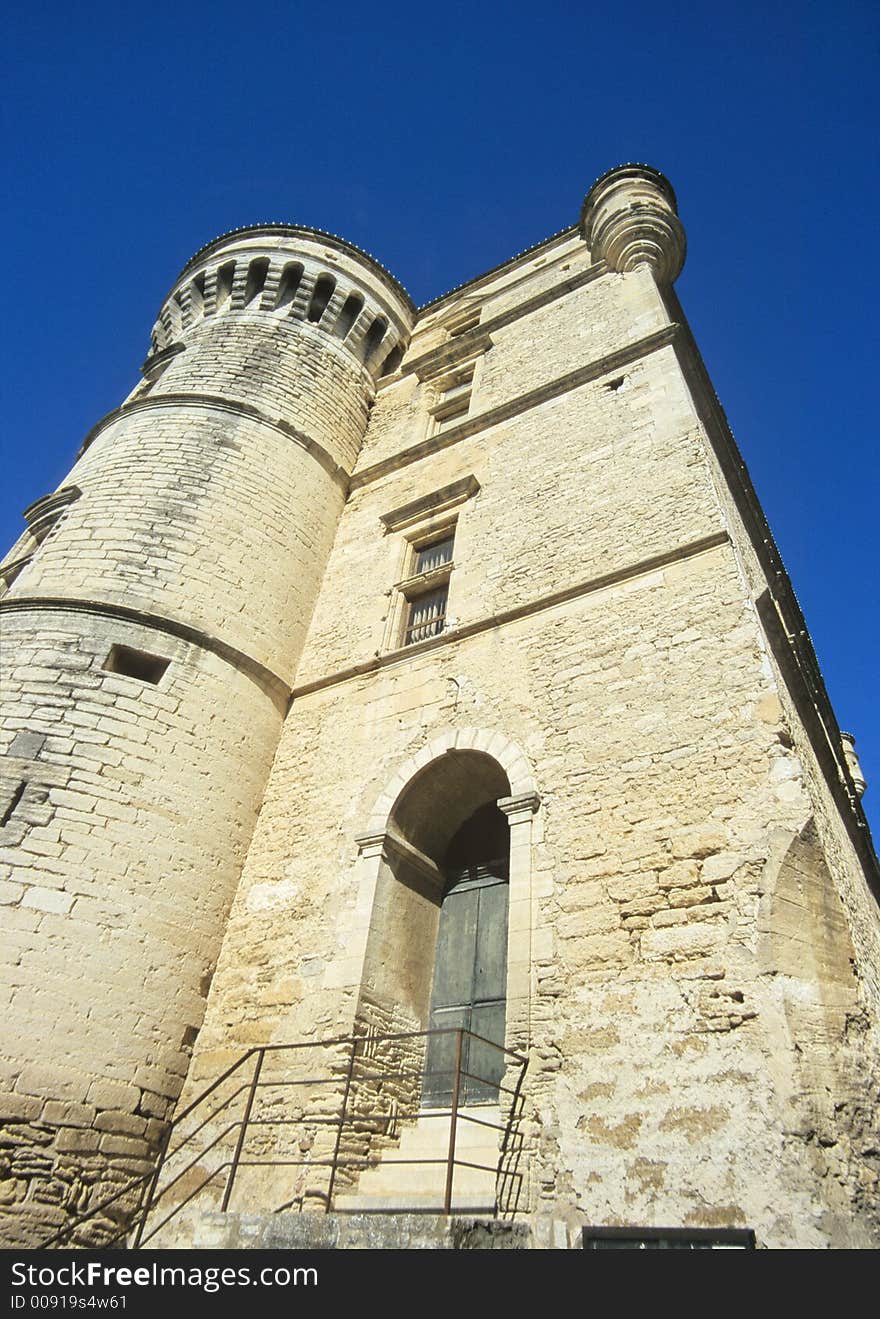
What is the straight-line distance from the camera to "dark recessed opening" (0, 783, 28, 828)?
241 inches

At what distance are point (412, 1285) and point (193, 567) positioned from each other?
6.96 meters

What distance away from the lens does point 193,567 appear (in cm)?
844

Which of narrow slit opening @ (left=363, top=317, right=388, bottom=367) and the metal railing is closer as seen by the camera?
the metal railing

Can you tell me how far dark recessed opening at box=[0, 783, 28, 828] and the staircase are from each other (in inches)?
145

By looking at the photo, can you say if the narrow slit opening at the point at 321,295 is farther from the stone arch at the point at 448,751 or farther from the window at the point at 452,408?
the stone arch at the point at 448,751

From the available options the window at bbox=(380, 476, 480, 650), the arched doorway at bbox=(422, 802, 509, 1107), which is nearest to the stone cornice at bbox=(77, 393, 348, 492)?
the window at bbox=(380, 476, 480, 650)

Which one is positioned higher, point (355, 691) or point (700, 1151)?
point (355, 691)

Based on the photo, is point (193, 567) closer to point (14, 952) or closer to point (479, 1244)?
point (14, 952)

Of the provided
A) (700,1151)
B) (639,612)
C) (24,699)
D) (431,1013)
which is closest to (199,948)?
(431,1013)

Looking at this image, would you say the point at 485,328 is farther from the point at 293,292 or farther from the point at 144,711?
the point at 144,711

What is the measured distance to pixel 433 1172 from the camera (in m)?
5.08

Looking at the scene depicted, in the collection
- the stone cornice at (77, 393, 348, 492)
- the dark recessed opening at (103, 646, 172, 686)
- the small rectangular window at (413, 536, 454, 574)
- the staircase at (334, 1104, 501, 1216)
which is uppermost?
the stone cornice at (77, 393, 348, 492)

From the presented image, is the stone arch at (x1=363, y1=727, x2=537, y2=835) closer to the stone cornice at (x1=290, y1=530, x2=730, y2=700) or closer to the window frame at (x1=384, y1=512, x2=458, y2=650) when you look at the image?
the stone cornice at (x1=290, y1=530, x2=730, y2=700)

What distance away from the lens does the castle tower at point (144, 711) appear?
5496mm
